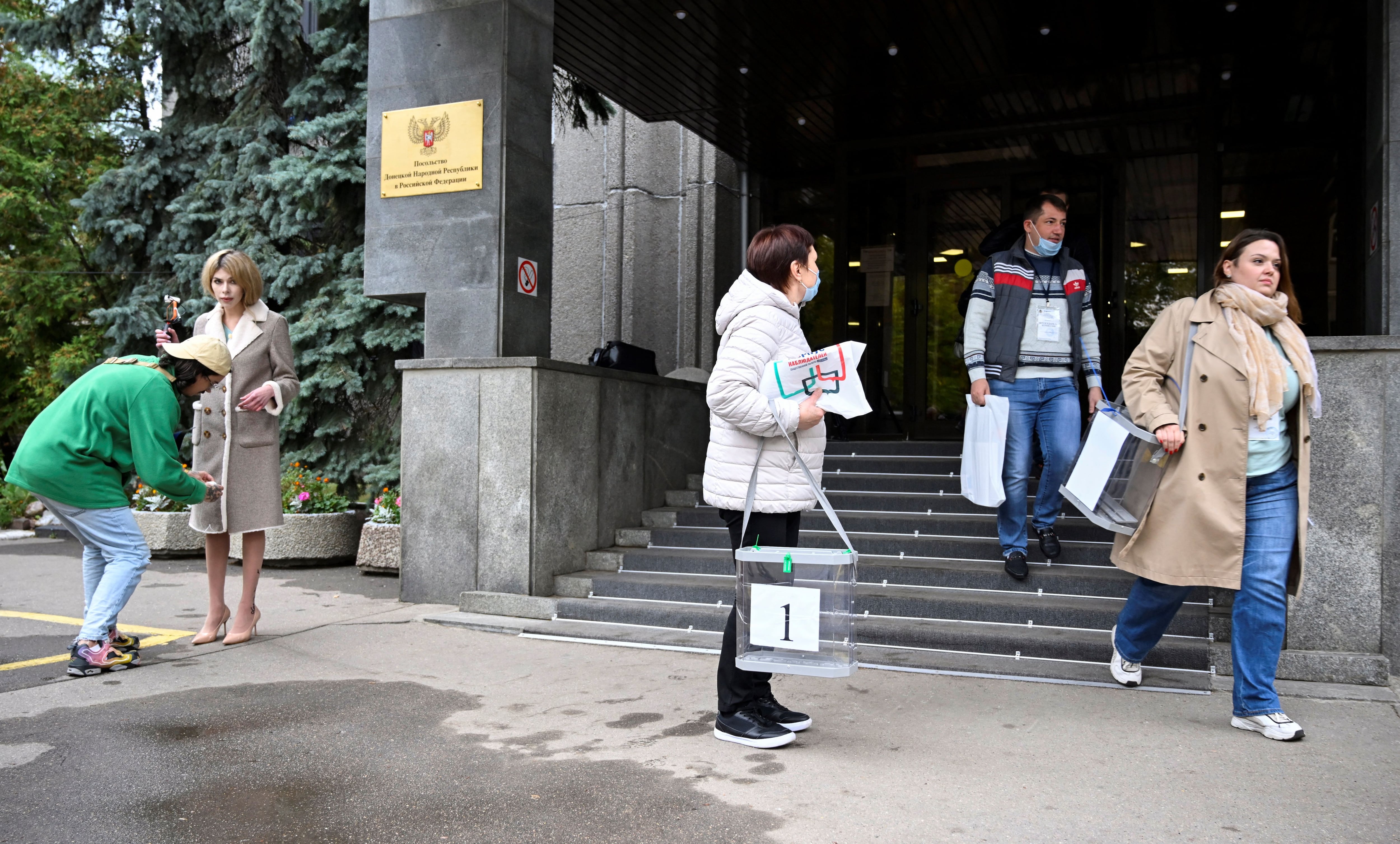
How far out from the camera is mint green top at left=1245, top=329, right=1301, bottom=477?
3.92m

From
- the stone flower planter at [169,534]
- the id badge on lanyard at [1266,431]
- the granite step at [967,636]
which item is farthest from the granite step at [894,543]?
the stone flower planter at [169,534]

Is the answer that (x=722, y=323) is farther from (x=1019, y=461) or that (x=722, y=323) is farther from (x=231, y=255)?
(x=231, y=255)

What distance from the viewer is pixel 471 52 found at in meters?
6.73

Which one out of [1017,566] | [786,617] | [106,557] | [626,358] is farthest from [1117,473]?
[626,358]

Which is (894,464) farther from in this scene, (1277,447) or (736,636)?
(736,636)

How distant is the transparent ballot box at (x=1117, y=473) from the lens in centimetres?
412

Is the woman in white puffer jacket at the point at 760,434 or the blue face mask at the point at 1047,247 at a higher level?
the blue face mask at the point at 1047,247

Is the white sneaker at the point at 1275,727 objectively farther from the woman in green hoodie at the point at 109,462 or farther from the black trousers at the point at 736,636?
the woman in green hoodie at the point at 109,462

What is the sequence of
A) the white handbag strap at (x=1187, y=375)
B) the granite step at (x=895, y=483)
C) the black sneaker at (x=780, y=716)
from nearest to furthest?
the black sneaker at (x=780, y=716), the white handbag strap at (x=1187, y=375), the granite step at (x=895, y=483)

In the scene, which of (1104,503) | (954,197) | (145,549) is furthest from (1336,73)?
(145,549)

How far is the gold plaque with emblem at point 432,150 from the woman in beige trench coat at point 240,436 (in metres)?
1.61

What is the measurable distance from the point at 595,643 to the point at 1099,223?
8.02m

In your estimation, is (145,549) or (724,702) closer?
(724,702)

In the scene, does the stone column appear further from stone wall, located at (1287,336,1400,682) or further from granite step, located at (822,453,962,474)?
stone wall, located at (1287,336,1400,682)
